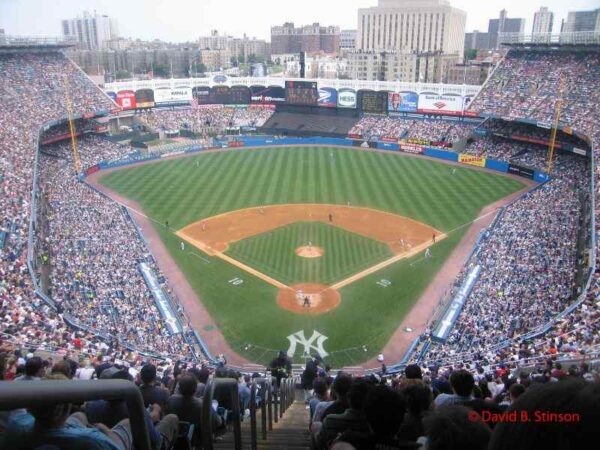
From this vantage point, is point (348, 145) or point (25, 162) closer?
point (25, 162)

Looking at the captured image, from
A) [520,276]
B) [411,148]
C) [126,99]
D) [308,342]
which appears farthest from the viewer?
[126,99]

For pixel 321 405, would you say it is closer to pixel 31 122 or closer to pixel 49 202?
pixel 49 202

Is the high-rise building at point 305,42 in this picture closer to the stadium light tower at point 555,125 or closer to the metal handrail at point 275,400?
the stadium light tower at point 555,125

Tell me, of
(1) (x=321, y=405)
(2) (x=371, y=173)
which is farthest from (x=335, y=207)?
(1) (x=321, y=405)

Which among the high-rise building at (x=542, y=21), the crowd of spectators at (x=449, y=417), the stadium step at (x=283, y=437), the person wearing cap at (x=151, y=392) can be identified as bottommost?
the stadium step at (x=283, y=437)

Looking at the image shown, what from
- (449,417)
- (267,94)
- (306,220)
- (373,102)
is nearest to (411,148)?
(373,102)

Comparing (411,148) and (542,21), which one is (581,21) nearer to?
(411,148)

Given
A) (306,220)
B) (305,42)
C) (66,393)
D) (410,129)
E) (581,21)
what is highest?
(305,42)

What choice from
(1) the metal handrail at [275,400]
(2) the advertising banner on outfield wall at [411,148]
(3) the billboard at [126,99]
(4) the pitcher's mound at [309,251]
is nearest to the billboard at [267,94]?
(3) the billboard at [126,99]
